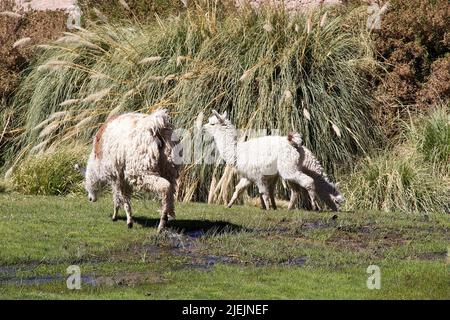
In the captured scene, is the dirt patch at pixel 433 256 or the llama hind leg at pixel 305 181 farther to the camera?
the llama hind leg at pixel 305 181

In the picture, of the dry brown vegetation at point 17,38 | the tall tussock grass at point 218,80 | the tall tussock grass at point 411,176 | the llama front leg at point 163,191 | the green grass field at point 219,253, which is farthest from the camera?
the dry brown vegetation at point 17,38

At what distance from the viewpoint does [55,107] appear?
18.4m

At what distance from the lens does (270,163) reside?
49.8 ft

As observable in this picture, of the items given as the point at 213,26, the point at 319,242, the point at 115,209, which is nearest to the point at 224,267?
the point at 319,242

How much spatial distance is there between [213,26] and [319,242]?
6712 millimetres

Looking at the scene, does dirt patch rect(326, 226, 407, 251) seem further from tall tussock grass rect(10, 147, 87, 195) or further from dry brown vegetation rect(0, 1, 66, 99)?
dry brown vegetation rect(0, 1, 66, 99)

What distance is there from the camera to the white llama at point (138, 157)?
12.6 meters

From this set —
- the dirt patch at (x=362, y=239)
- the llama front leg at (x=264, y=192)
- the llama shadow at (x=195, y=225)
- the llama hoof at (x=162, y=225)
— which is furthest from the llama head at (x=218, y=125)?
the llama hoof at (x=162, y=225)

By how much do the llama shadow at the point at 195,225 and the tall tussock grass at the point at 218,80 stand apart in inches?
112

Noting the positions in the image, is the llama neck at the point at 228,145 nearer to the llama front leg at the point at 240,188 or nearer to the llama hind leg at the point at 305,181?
the llama front leg at the point at 240,188

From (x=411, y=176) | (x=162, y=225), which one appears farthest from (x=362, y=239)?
(x=411, y=176)

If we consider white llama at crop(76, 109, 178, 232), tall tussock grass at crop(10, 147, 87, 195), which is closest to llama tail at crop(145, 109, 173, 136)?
white llama at crop(76, 109, 178, 232)
